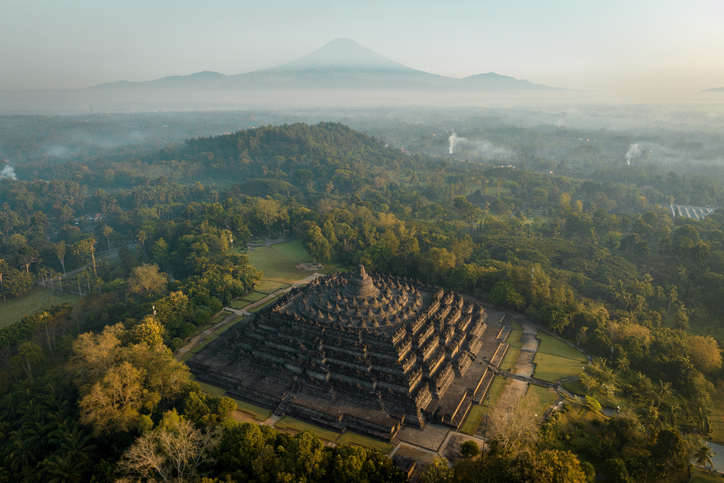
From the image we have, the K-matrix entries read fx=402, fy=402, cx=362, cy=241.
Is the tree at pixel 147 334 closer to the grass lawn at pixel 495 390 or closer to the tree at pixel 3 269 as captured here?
the grass lawn at pixel 495 390

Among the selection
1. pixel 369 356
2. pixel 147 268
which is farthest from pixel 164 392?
pixel 147 268

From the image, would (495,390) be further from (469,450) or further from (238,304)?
(238,304)

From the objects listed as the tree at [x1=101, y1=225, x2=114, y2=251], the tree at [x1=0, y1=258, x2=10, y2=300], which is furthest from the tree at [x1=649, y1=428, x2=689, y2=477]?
the tree at [x1=101, y1=225, x2=114, y2=251]

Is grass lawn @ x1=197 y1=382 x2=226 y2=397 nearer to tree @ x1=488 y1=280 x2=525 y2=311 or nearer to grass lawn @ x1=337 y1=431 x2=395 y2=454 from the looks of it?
grass lawn @ x1=337 y1=431 x2=395 y2=454

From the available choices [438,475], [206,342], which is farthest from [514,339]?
[206,342]

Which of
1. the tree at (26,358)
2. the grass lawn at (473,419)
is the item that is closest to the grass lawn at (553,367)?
the grass lawn at (473,419)

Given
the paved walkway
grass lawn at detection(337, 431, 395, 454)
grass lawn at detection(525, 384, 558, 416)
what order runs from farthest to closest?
the paved walkway
grass lawn at detection(525, 384, 558, 416)
grass lawn at detection(337, 431, 395, 454)
